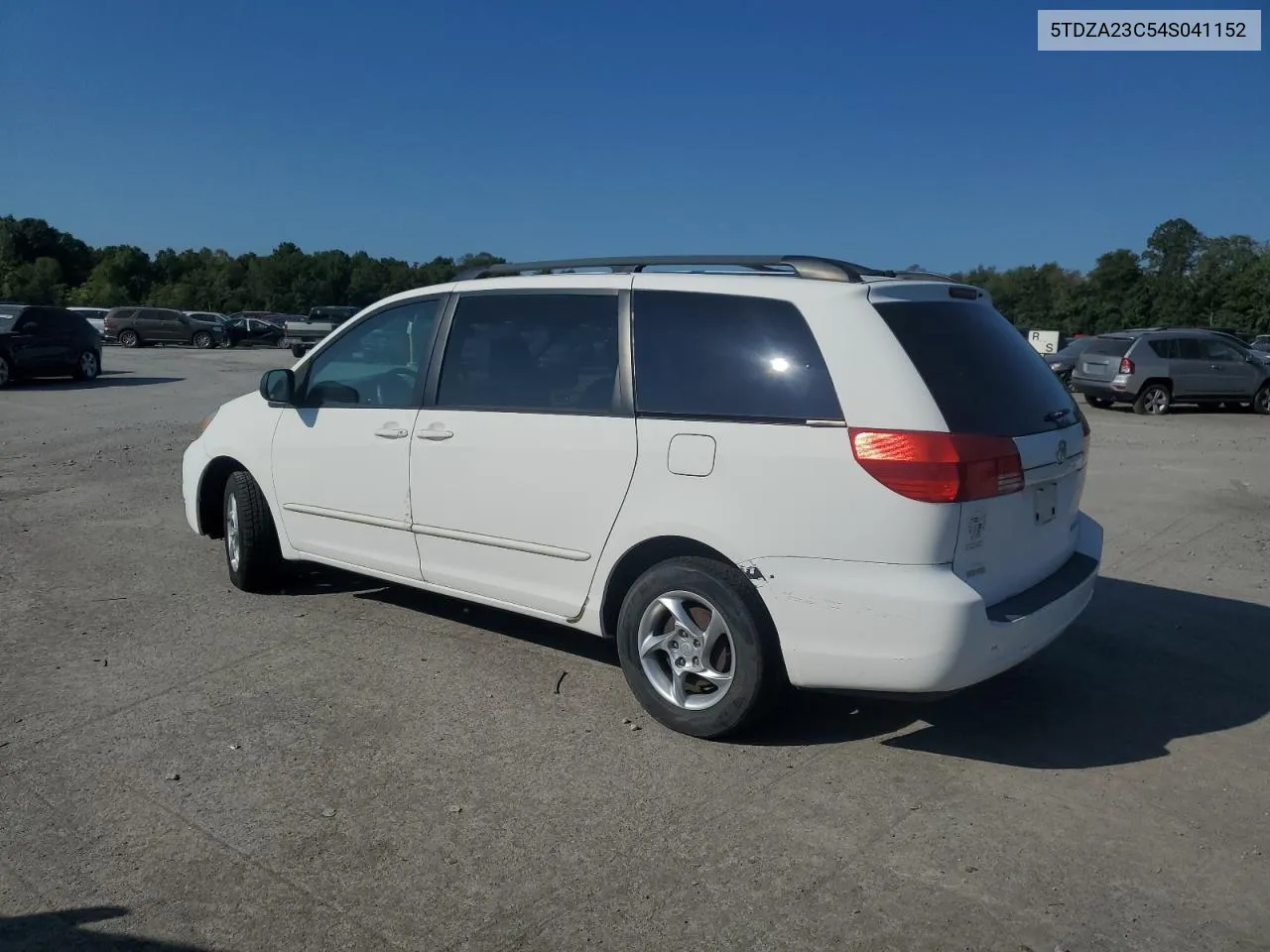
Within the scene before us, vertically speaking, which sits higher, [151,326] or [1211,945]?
[151,326]

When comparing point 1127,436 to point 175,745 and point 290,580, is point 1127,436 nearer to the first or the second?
point 290,580

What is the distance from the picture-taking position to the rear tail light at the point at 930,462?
3.76m

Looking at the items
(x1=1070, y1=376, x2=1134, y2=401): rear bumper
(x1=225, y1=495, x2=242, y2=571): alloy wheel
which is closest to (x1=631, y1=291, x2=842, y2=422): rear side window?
(x1=225, y1=495, x2=242, y2=571): alloy wheel

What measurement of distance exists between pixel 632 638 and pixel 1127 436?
564 inches

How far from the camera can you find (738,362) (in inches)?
168

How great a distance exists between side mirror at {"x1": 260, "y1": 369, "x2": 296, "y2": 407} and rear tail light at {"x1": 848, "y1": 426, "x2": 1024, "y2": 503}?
3.39 m

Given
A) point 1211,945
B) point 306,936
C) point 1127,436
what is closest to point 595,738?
point 306,936

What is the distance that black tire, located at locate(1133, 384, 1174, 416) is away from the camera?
21031mm

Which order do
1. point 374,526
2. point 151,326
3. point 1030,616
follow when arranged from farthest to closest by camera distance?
point 151,326, point 374,526, point 1030,616

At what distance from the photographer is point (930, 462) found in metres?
3.77

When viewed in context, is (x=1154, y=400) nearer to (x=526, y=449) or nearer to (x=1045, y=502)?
(x=1045, y=502)

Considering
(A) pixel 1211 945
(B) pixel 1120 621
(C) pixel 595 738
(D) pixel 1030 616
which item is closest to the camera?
(A) pixel 1211 945

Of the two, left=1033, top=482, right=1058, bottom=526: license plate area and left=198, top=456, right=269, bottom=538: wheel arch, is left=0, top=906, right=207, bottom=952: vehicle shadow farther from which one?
left=198, top=456, right=269, bottom=538: wheel arch

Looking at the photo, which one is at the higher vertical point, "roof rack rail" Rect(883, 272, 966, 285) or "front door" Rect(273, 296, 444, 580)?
"roof rack rail" Rect(883, 272, 966, 285)
